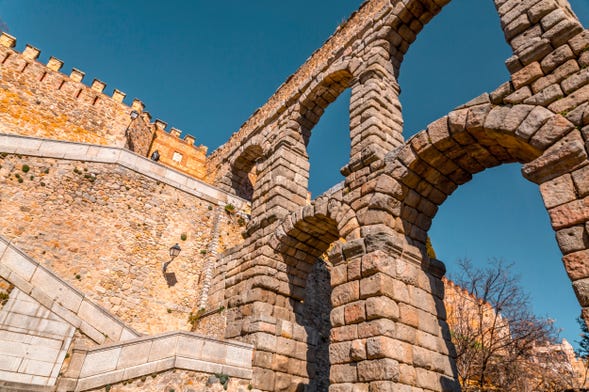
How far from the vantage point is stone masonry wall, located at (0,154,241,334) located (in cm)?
842

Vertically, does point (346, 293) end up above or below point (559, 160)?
below

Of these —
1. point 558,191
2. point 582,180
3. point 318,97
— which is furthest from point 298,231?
point 582,180

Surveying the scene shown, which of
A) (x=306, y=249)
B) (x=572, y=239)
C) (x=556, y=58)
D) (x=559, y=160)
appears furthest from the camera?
(x=306, y=249)

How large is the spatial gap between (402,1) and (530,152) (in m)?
5.52

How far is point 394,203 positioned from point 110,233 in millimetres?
7306

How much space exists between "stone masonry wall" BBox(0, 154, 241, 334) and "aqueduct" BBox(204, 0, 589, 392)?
5.98 ft

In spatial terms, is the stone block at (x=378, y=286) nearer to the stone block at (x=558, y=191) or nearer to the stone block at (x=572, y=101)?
the stone block at (x=558, y=191)

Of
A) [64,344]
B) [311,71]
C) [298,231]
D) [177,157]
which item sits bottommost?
[64,344]

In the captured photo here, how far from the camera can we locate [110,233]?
30.3ft

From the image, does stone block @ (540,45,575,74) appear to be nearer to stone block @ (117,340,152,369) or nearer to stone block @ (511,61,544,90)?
stone block @ (511,61,544,90)

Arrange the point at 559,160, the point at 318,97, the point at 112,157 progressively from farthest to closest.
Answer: the point at 318,97, the point at 112,157, the point at 559,160

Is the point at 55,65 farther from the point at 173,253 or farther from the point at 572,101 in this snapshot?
the point at 572,101

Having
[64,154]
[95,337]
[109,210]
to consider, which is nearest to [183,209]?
[109,210]

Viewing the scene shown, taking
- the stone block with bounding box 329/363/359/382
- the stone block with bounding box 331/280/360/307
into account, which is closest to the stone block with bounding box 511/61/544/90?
the stone block with bounding box 331/280/360/307
